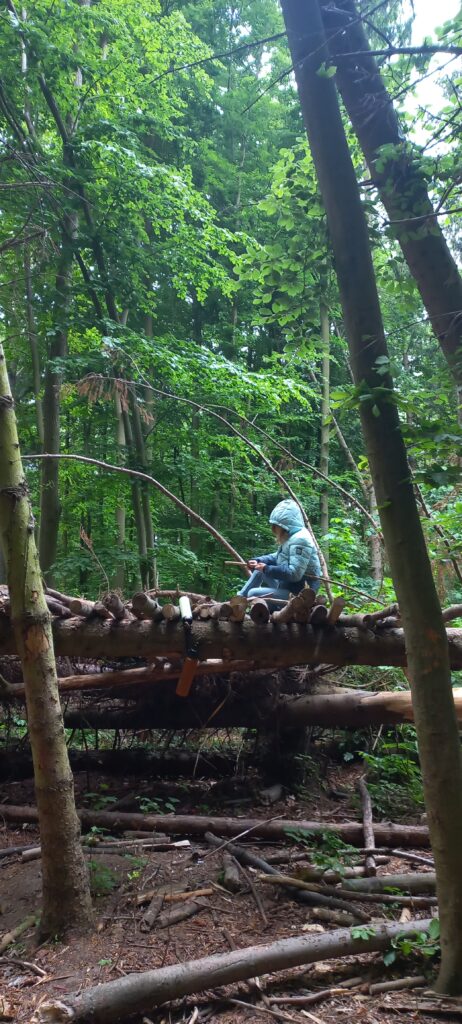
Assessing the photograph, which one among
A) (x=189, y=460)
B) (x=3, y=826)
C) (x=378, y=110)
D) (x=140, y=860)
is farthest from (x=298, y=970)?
(x=189, y=460)

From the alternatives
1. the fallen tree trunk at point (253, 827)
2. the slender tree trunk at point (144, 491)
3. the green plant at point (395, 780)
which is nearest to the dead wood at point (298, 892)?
the fallen tree trunk at point (253, 827)

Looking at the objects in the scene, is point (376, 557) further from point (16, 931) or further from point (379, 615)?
point (16, 931)

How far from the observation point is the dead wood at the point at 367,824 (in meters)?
4.26

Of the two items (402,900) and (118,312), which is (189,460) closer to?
(118,312)

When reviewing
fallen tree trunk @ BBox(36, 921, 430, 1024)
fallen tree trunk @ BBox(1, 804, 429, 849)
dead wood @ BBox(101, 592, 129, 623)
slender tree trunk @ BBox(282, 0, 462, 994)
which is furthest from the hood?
fallen tree trunk @ BBox(36, 921, 430, 1024)

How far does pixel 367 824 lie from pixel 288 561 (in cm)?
253

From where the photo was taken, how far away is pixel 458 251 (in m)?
3.74

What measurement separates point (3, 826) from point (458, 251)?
20.3 ft

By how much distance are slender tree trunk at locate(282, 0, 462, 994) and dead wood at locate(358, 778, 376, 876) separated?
138 cm

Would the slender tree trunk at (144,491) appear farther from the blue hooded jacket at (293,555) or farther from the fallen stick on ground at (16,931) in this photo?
the fallen stick on ground at (16,931)

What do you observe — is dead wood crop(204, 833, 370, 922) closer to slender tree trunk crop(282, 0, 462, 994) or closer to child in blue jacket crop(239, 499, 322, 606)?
slender tree trunk crop(282, 0, 462, 994)

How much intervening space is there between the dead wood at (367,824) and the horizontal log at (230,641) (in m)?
1.36

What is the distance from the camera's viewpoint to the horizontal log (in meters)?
5.12

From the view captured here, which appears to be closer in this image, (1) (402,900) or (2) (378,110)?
(2) (378,110)
